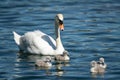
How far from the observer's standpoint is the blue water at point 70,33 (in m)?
20.7

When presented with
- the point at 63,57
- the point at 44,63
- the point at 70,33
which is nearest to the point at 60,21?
the point at 63,57

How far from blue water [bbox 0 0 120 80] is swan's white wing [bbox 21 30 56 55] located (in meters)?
0.35

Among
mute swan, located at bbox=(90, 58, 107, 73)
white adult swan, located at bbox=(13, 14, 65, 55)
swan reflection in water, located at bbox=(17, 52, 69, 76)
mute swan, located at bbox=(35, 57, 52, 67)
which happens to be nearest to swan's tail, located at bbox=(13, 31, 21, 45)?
white adult swan, located at bbox=(13, 14, 65, 55)

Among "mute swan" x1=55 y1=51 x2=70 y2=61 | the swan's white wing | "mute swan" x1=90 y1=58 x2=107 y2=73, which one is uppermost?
the swan's white wing

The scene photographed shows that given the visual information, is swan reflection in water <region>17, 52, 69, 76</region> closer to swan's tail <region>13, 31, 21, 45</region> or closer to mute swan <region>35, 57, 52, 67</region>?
mute swan <region>35, 57, 52, 67</region>

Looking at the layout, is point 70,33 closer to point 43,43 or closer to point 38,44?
point 43,43

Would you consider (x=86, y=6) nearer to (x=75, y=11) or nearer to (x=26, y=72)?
Result: (x=75, y=11)

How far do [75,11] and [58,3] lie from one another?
7.42 feet

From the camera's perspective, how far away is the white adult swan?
23391 mm

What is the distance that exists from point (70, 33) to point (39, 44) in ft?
11.2

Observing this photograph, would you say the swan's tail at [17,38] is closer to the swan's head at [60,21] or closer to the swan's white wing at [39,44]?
the swan's white wing at [39,44]

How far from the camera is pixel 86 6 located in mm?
33062

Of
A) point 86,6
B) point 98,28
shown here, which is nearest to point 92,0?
point 86,6

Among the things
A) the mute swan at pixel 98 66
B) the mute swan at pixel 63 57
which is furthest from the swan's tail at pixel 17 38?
the mute swan at pixel 98 66
